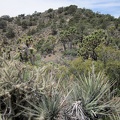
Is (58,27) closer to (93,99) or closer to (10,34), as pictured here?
(10,34)

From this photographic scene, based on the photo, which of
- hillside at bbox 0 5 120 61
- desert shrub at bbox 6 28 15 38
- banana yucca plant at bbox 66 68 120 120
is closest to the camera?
banana yucca plant at bbox 66 68 120 120

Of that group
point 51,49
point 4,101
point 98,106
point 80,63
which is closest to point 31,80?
point 4,101

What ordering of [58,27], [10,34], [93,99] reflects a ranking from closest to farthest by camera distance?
1. [93,99]
2. [58,27]
3. [10,34]

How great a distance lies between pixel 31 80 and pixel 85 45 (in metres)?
30.6

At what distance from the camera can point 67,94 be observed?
28.5 feet

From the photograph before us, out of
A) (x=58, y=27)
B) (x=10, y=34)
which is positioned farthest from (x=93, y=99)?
(x=10, y=34)

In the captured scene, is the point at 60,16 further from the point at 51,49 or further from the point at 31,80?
the point at 31,80

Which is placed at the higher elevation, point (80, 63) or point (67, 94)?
point (67, 94)

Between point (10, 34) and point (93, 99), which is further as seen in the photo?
point (10, 34)

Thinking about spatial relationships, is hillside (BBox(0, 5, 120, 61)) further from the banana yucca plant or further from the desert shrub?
the banana yucca plant

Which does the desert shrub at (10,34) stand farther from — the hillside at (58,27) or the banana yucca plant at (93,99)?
the banana yucca plant at (93,99)

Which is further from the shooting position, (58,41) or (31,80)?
Answer: (58,41)

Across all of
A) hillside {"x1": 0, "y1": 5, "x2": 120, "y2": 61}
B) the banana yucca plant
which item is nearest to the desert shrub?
hillside {"x1": 0, "y1": 5, "x2": 120, "y2": 61}

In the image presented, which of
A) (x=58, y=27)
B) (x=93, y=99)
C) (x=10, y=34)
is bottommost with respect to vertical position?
(x=10, y=34)
